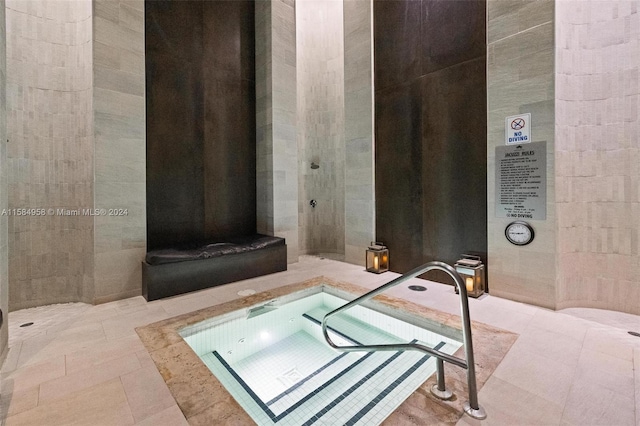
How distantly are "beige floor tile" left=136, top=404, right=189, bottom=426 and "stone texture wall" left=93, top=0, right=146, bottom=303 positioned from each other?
2.49 metres

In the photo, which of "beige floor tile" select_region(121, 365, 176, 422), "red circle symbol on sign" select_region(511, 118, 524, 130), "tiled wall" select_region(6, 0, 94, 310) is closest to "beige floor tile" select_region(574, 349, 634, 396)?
"red circle symbol on sign" select_region(511, 118, 524, 130)

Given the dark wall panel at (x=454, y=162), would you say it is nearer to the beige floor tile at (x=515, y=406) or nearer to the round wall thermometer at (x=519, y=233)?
the round wall thermometer at (x=519, y=233)

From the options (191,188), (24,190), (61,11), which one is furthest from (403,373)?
(61,11)

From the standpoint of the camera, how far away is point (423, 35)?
4.06 metres

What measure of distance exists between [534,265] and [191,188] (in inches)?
187

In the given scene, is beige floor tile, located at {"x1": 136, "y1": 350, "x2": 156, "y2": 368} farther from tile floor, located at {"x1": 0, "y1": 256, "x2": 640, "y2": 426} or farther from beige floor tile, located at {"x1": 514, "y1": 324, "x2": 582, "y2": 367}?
beige floor tile, located at {"x1": 514, "y1": 324, "x2": 582, "y2": 367}

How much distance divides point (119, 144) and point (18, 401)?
2.82 metres

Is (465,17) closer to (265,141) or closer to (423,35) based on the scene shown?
(423,35)

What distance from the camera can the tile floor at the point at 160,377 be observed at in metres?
1.63

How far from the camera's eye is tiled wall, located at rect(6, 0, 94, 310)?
324 cm

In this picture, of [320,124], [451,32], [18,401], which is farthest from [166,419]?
[320,124]

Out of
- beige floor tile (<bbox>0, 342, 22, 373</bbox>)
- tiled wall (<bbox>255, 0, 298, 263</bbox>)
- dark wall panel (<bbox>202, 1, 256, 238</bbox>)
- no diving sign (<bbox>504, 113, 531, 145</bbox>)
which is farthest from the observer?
tiled wall (<bbox>255, 0, 298, 263</bbox>)

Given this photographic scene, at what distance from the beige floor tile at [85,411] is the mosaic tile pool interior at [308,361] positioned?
0.73 meters

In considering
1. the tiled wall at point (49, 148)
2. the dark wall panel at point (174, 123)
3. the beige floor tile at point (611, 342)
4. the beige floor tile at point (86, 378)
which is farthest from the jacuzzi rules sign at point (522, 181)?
the tiled wall at point (49, 148)
